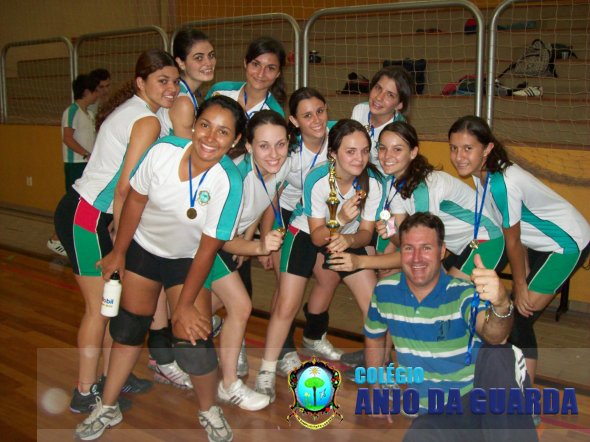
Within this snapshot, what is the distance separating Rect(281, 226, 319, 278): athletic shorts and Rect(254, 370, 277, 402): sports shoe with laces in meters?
0.59

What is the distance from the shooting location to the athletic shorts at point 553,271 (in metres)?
3.21

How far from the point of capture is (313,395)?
317cm

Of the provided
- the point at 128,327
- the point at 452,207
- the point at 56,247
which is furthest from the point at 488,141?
the point at 56,247

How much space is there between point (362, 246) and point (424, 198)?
44 centimetres

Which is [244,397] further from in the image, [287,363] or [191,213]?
[191,213]

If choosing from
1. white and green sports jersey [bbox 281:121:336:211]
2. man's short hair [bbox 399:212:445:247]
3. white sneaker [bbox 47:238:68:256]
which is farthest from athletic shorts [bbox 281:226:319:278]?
white sneaker [bbox 47:238:68:256]

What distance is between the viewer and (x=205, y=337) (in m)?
2.85

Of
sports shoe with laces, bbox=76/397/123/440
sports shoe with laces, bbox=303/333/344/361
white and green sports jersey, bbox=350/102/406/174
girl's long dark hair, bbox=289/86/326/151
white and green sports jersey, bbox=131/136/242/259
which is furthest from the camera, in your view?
sports shoe with laces, bbox=303/333/344/361

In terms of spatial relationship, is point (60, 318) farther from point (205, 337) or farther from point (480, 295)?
point (480, 295)

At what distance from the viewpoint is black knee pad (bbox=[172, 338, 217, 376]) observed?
291 cm

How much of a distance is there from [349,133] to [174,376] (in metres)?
1.76

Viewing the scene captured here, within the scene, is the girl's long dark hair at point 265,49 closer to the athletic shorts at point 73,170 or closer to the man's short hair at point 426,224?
the man's short hair at point 426,224

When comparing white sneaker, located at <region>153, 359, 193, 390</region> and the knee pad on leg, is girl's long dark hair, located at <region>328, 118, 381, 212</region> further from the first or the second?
white sneaker, located at <region>153, 359, 193, 390</region>

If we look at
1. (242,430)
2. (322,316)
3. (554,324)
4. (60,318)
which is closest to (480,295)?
(242,430)
